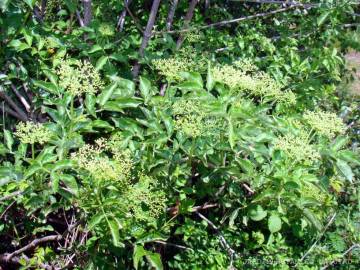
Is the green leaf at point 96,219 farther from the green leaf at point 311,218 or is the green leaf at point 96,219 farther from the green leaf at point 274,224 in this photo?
the green leaf at point 311,218

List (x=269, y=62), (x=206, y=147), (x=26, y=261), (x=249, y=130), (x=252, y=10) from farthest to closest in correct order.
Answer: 1. (x=252, y=10)
2. (x=269, y=62)
3. (x=26, y=261)
4. (x=206, y=147)
5. (x=249, y=130)

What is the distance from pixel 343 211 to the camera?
11.2ft

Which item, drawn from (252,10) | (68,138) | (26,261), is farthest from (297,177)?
(252,10)

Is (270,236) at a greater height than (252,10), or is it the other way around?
(252,10)

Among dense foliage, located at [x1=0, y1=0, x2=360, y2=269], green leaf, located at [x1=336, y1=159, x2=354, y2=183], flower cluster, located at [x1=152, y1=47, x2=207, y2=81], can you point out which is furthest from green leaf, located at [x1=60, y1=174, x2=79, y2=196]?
green leaf, located at [x1=336, y1=159, x2=354, y2=183]

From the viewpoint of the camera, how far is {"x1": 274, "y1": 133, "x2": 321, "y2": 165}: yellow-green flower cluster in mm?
1949

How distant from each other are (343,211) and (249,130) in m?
1.77

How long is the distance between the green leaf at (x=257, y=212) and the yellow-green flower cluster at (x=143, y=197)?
41cm

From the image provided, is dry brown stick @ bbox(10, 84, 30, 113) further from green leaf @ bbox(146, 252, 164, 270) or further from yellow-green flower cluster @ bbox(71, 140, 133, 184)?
green leaf @ bbox(146, 252, 164, 270)

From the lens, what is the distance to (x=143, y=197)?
2006 millimetres

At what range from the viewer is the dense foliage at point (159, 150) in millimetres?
1981

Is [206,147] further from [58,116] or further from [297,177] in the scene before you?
[58,116]

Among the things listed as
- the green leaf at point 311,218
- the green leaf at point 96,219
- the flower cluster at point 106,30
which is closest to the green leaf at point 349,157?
the green leaf at point 311,218

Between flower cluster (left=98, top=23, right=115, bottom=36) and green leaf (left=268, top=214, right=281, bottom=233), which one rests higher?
flower cluster (left=98, top=23, right=115, bottom=36)
